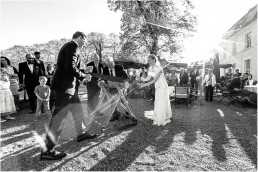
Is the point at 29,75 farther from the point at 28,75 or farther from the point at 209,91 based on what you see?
the point at 209,91

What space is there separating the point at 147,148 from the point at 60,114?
175 cm

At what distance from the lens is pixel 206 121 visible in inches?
232

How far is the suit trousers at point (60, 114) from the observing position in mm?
3154

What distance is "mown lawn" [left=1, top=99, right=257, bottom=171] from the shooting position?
2.95m

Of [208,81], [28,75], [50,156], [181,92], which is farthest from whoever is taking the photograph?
[208,81]

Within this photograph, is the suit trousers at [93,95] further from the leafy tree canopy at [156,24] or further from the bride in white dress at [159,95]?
the leafy tree canopy at [156,24]

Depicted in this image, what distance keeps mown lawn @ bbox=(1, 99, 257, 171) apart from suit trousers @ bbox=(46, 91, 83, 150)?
0.38 m

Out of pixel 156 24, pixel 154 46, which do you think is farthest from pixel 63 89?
pixel 154 46

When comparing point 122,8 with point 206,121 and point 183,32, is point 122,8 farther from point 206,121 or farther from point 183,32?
point 206,121

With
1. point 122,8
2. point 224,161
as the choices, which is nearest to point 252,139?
point 224,161

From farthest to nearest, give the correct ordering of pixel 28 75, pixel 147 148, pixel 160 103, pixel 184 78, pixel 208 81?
pixel 184 78 → pixel 208 81 → pixel 28 75 → pixel 160 103 → pixel 147 148

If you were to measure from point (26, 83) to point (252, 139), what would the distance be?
712cm

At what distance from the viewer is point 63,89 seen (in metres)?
3.33

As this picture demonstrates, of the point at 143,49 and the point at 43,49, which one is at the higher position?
the point at 43,49
